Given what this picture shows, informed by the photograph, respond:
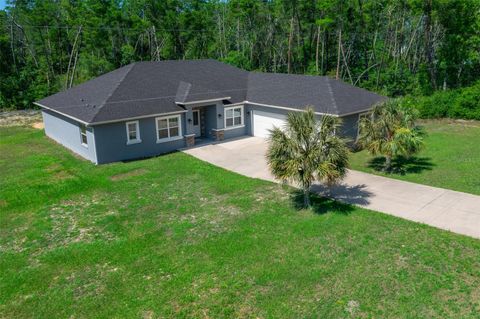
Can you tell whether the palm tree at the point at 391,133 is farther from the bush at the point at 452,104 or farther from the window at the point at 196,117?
the bush at the point at 452,104

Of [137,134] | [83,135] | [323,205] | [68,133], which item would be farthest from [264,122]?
[68,133]

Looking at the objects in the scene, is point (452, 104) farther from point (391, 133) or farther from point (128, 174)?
point (128, 174)

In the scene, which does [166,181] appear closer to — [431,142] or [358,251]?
[358,251]

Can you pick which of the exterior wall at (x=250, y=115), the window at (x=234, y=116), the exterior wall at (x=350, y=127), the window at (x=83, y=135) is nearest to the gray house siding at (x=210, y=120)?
the window at (x=234, y=116)

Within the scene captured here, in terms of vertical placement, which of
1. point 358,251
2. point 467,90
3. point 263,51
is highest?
point 263,51

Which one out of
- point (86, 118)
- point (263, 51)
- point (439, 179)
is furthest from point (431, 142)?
point (263, 51)

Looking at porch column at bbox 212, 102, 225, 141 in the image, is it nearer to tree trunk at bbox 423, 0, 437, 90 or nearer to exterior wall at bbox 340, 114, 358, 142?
exterior wall at bbox 340, 114, 358, 142

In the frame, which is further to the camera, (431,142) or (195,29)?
(195,29)
